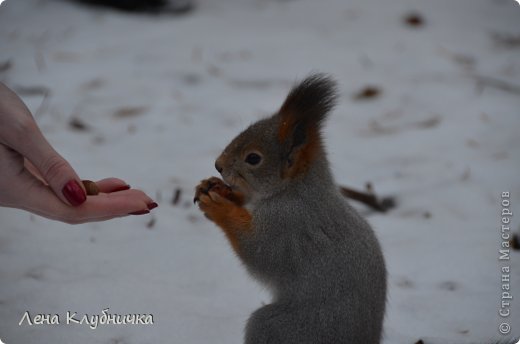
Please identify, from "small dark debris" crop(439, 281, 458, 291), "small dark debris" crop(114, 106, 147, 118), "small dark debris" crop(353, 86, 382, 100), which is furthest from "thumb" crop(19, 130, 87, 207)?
"small dark debris" crop(353, 86, 382, 100)

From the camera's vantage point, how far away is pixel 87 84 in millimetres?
4344

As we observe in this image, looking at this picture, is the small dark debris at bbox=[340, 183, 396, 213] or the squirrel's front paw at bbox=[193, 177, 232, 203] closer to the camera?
the squirrel's front paw at bbox=[193, 177, 232, 203]

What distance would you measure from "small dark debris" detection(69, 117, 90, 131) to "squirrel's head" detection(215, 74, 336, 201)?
1742 millimetres

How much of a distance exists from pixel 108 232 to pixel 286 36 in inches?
108

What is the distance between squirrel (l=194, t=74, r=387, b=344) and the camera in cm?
213

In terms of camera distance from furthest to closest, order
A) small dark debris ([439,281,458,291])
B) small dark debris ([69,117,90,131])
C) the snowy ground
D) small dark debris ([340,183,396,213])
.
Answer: small dark debris ([69,117,90,131])
small dark debris ([340,183,396,213])
small dark debris ([439,281,458,291])
the snowy ground

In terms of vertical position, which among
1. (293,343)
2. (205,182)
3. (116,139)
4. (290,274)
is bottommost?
(116,139)

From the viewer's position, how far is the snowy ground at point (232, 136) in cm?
262

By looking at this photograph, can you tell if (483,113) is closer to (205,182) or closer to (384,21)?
(384,21)

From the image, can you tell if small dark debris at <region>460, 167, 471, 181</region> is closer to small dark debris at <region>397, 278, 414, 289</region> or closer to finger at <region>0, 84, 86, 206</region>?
small dark debris at <region>397, 278, 414, 289</region>

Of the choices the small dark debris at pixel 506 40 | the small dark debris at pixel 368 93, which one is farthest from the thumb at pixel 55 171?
the small dark debris at pixel 506 40

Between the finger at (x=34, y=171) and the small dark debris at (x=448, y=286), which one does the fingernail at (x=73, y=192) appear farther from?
the small dark debris at (x=448, y=286)

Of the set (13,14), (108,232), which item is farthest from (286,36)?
(108,232)

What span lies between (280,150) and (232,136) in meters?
1.65
